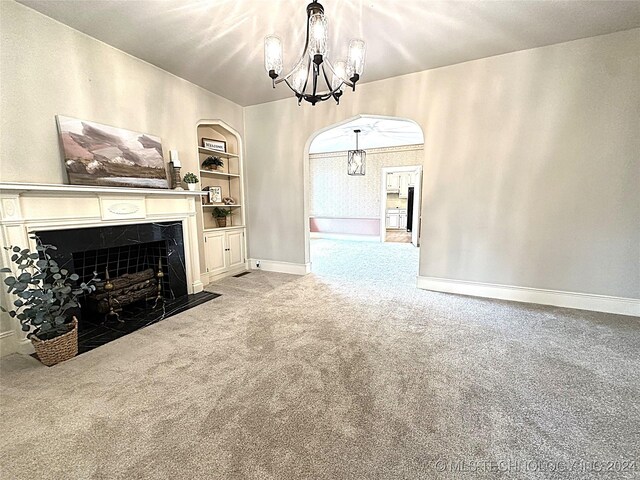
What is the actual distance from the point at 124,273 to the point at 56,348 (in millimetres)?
1279

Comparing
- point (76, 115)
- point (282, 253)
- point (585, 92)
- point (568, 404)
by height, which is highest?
point (585, 92)

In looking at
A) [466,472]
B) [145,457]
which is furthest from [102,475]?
[466,472]

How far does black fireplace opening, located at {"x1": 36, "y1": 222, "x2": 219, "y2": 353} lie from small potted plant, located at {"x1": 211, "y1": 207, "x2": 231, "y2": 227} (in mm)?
1068

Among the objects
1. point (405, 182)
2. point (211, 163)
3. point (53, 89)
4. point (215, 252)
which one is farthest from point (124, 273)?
point (405, 182)

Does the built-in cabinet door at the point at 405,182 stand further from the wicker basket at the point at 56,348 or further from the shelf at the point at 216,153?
the wicker basket at the point at 56,348

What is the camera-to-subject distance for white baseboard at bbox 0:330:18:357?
2.21m

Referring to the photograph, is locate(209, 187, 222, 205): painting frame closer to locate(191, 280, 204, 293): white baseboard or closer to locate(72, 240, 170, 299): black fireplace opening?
locate(72, 240, 170, 299): black fireplace opening

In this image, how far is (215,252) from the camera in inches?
170

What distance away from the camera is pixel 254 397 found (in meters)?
1.70

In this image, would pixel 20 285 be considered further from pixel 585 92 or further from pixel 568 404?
pixel 585 92

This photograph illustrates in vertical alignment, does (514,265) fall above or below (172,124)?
below

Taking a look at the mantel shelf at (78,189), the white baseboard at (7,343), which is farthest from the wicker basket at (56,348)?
the mantel shelf at (78,189)

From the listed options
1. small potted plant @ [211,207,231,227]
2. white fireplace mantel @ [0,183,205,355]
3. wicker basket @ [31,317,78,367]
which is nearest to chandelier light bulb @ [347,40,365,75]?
white fireplace mantel @ [0,183,205,355]

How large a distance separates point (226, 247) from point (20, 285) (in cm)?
255
